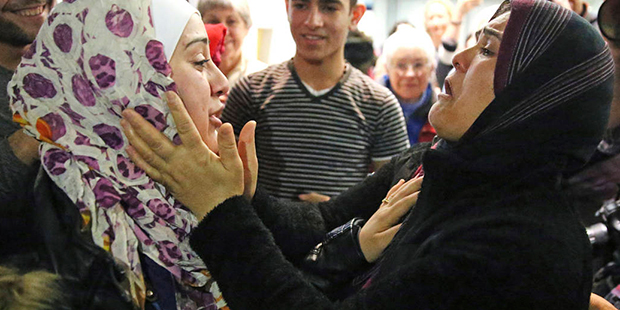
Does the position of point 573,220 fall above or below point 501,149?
below

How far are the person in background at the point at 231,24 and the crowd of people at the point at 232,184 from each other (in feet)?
5.11

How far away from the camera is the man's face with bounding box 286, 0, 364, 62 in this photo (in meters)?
2.30

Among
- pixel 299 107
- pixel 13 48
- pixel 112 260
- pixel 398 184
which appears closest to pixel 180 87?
pixel 112 260

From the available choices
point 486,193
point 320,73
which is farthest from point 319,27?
point 486,193

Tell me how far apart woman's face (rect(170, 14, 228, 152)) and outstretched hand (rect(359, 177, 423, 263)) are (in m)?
0.43

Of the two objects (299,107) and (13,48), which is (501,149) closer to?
(299,107)

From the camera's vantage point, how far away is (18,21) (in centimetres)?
185

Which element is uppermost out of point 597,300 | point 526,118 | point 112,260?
point 526,118

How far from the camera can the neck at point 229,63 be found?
2987mm

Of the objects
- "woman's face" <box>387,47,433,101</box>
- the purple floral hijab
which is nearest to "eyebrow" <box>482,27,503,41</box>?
the purple floral hijab

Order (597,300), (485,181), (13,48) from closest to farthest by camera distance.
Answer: (485,181) → (597,300) → (13,48)

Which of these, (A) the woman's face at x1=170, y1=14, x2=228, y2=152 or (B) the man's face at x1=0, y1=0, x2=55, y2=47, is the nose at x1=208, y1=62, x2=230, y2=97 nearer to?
(A) the woman's face at x1=170, y1=14, x2=228, y2=152

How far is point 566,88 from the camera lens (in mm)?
1058

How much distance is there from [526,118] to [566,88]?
91 mm
